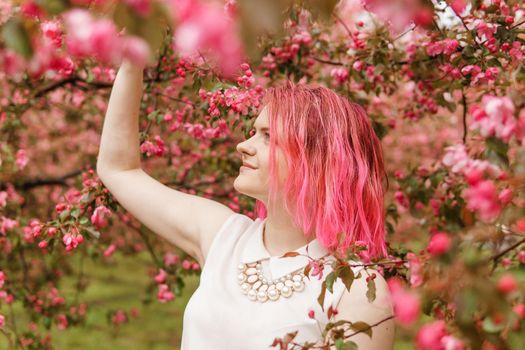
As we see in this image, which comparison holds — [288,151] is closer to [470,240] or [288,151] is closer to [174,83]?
[470,240]

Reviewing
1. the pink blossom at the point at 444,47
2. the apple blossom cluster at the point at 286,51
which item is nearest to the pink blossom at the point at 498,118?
the pink blossom at the point at 444,47

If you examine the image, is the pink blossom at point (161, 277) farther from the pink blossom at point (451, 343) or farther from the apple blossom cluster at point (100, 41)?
the apple blossom cluster at point (100, 41)

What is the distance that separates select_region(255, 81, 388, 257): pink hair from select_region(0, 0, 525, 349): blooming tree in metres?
0.17

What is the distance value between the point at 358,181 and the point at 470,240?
99 centimetres

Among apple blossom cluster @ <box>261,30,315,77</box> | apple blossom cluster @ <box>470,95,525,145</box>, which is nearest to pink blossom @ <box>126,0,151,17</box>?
apple blossom cluster @ <box>470,95,525,145</box>

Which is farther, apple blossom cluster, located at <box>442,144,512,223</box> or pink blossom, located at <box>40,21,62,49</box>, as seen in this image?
pink blossom, located at <box>40,21,62,49</box>

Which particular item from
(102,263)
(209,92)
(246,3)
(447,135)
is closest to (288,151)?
(209,92)

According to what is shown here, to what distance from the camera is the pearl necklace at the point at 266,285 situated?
82.1 inches

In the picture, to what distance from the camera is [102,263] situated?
7.59 metres

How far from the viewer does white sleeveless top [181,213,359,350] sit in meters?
2.01

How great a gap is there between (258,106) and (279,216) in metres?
0.41

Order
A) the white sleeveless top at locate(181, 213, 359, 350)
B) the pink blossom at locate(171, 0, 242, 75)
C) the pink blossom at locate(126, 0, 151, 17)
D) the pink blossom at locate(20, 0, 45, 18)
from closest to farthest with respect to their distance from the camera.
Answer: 1. the pink blossom at locate(171, 0, 242, 75)
2. the pink blossom at locate(126, 0, 151, 17)
3. the pink blossom at locate(20, 0, 45, 18)
4. the white sleeveless top at locate(181, 213, 359, 350)

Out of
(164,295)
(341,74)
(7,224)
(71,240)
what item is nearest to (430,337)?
(71,240)

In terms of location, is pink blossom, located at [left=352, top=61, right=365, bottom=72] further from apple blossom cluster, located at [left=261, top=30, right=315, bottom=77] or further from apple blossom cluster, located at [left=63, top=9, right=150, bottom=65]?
apple blossom cluster, located at [left=63, top=9, right=150, bottom=65]
